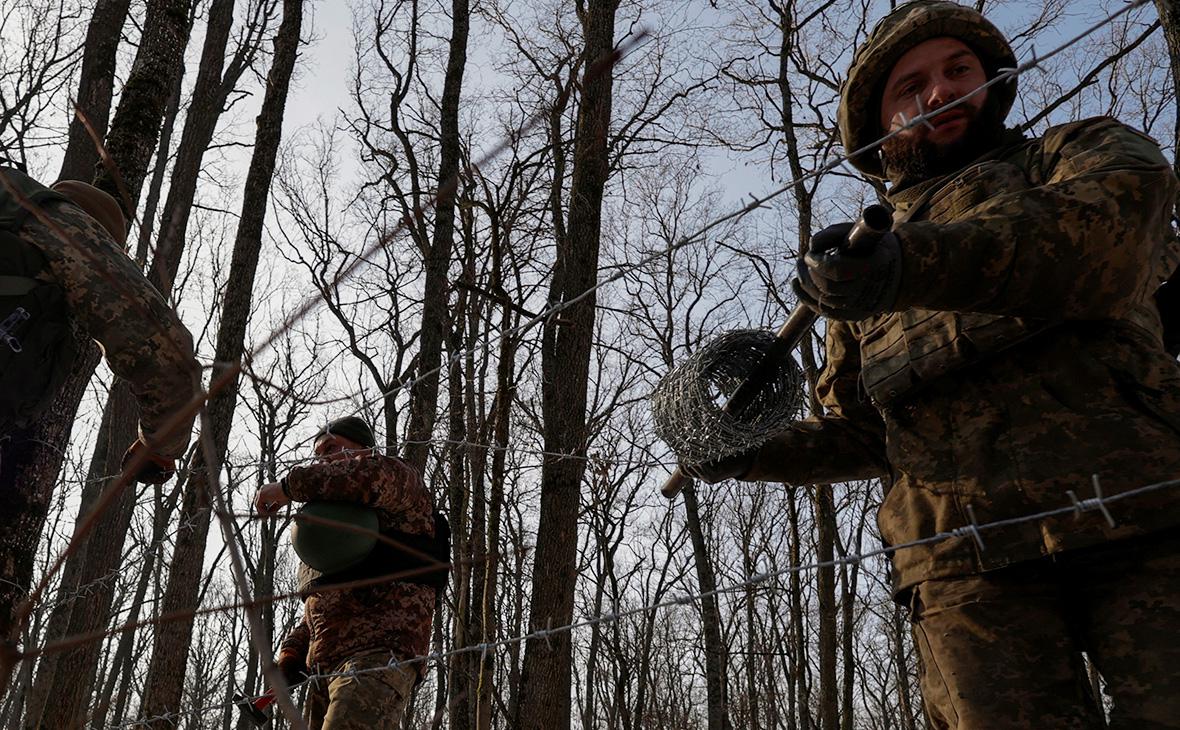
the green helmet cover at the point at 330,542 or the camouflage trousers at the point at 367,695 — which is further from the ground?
the green helmet cover at the point at 330,542

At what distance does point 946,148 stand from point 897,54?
0.98 ft

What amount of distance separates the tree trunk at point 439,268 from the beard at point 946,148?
482 cm

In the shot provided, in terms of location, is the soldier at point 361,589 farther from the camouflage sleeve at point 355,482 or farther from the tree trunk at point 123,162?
the tree trunk at point 123,162

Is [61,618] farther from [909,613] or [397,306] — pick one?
[909,613]

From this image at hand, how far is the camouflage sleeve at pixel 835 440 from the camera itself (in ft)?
7.27

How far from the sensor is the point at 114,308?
2.38 metres

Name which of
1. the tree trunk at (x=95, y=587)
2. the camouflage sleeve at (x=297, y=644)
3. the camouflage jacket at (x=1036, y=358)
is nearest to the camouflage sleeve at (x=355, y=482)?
the camouflage sleeve at (x=297, y=644)

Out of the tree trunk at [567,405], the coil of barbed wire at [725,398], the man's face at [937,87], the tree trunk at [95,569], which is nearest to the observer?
the man's face at [937,87]

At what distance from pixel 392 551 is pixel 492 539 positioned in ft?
9.89

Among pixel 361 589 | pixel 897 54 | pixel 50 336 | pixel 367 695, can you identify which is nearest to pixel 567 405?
pixel 361 589

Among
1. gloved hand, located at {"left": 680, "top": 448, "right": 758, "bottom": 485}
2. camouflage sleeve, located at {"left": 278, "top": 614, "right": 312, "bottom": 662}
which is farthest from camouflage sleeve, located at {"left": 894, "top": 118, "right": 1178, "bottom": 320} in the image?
camouflage sleeve, located at {"left": 278, "top": 614, "right": 312, "bottom": 662}

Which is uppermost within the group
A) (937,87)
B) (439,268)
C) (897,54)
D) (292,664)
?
(439,268)

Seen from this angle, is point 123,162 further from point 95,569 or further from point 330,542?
point 95,569

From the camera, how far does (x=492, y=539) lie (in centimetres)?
667
